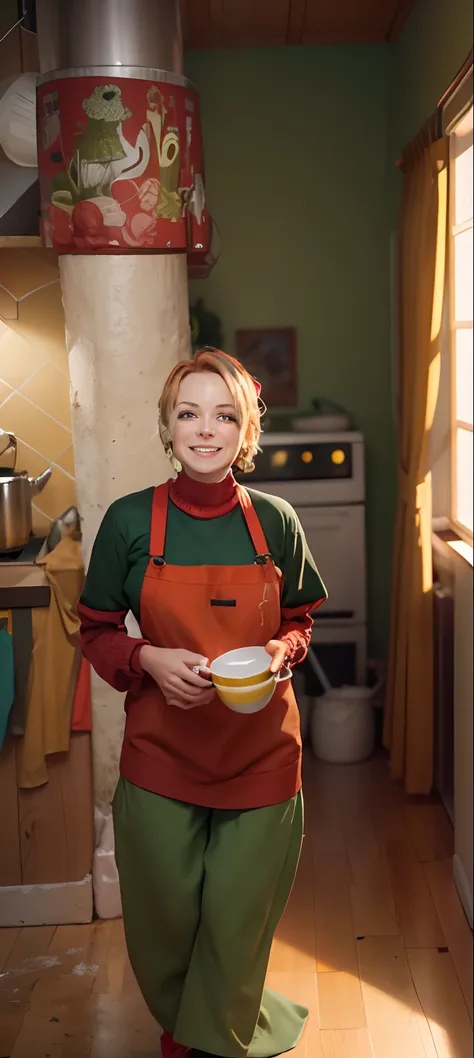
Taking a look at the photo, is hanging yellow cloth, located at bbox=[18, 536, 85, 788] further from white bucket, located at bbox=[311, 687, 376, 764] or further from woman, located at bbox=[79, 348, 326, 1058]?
white bucket, located at bbox=[311, 687, 376, 764]

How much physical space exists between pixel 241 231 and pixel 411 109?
32.1 inches

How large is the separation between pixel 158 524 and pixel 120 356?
2.64ft

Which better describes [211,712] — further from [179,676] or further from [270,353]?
[270,353]

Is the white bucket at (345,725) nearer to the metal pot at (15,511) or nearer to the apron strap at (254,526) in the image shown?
the metal pot at (15,511)

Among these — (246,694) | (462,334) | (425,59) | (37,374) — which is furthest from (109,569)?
(425,59)

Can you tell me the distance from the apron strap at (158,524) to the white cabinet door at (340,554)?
205 centimetres

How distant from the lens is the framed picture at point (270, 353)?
13.9 ft

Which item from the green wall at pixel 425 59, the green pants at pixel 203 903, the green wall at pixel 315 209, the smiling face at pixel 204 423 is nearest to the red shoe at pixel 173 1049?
the green pants at pixel 203 903

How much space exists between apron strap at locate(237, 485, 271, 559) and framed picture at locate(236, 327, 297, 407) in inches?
93.6

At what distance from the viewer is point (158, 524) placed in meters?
1.88

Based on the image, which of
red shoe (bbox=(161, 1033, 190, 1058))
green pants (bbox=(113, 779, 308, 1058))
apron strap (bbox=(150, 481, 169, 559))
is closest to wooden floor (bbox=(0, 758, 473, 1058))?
red shoe (bbox=(161, 1033, 190, 1058))

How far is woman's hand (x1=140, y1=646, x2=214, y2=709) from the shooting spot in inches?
70.5

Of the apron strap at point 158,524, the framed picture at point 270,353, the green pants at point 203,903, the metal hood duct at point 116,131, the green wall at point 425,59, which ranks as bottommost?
the green pants at point 203,903

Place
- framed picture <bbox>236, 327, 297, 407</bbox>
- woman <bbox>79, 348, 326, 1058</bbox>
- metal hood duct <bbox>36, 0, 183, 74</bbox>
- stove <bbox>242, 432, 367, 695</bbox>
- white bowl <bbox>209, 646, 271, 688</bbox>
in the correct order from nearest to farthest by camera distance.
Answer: white bowl <bbox>209, 646, 271, 688</bbox> < woman <bbox>79, 348, 326, 1058</bbox> < metal hood duct <bbox>36, 0, 183, 74</bbox> < stove <bbox>242, 432, 367, 695</bbox> < framed picture <bbox>236, 327, 297, 407</bbox>
